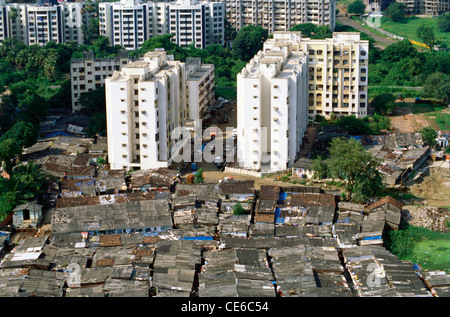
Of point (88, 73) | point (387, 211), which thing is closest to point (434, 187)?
point (387, 211)

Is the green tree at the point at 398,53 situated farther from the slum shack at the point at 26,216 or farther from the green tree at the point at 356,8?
the slum shack at the point at 26,216

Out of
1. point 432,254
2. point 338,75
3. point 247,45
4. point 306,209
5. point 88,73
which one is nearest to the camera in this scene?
point 432,254

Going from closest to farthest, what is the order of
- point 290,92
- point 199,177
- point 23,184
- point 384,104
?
1. point 23,184
2. point 199,177
3. point 290,92
4. point 384,104

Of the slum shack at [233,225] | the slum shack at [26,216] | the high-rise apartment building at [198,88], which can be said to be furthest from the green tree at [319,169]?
the slum shack at [26,216]

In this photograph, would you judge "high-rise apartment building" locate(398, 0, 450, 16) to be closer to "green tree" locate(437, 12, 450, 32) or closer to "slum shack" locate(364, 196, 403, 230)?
"green tree" locate(437, 12, 450, 32)

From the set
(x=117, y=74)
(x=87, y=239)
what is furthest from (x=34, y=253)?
(x=117, y=74)

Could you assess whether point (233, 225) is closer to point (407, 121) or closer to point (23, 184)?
point (23, 184)
